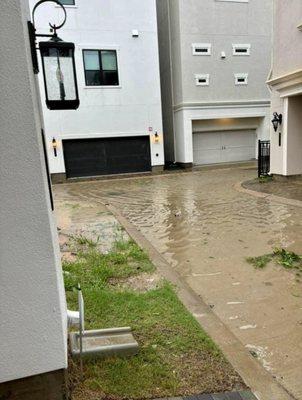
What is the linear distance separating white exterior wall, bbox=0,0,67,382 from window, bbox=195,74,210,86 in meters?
18.7

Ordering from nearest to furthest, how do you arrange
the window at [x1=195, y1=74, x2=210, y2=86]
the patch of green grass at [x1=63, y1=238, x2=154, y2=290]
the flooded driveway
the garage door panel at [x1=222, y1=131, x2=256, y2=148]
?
1. the flooded driveway
2. the patch of green grass at [x1=63, y1=238, x2=154, y2=290]
3. the window at [x1=195, y1=74, x2=210, y2=86]
4. the garage door panel at [x1=222, y1=131, x2=256, y2=148]

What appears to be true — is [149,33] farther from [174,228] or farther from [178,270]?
[178,270]

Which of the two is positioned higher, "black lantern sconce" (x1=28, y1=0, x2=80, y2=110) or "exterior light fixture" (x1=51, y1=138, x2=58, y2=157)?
"black lantern sconce" (x1=28, y1=0, x2=80, y2=110)

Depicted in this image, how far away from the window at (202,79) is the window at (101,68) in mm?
4704

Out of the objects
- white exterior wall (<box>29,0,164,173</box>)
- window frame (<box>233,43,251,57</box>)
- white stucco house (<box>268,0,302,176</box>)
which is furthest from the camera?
window frame (<box>233,43,251,57</box>)

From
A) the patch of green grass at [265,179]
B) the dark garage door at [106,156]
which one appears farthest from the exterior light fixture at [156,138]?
the patch of green grass at [265,179]

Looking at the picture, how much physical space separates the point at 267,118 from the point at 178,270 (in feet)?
61.3

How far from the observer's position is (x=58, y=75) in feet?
9.61

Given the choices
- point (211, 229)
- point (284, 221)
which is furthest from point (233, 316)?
point (284, 221)

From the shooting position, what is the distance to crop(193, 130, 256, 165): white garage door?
21266mm

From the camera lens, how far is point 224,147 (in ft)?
71.3

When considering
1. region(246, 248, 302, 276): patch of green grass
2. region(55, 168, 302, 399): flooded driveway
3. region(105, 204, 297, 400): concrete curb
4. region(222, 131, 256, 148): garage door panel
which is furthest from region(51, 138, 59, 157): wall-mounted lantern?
region(246, 248, 302, 276): patch of green grass

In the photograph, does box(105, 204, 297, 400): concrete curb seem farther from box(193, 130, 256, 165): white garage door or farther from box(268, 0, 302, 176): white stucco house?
box(193, 130, 256, 165): white garage door

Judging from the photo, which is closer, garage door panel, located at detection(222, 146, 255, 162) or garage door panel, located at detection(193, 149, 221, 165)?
garage door panel, located at detection(193, 149, 221, 165)
